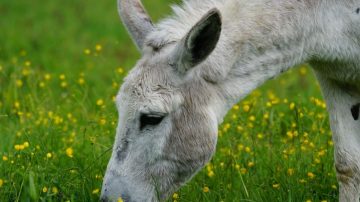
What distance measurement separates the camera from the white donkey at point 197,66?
4102 millimetres

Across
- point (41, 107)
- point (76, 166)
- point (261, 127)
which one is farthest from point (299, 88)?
point (76, 166)

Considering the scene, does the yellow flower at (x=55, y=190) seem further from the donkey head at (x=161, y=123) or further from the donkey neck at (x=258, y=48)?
the donkey neck at (x=258, y=48)

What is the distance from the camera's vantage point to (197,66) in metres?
4.16

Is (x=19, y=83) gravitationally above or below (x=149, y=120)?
below

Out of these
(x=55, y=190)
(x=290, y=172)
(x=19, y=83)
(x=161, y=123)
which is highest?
(x=161, y=123)

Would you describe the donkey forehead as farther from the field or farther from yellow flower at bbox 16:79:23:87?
yellow flower at bbox 16:79:23:87

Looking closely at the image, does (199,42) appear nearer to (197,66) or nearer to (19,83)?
(197,66)

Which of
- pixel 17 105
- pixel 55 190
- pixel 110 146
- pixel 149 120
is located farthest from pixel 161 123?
pixel 17 105

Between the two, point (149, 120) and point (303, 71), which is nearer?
point (149, 120)

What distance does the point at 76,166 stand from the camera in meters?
5.23

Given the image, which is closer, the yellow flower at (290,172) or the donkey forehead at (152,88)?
the donkey forehead at (152,88)

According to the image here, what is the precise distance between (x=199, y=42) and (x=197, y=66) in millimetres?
192

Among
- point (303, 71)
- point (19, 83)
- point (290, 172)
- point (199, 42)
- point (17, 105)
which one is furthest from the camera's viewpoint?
point (303, 71)

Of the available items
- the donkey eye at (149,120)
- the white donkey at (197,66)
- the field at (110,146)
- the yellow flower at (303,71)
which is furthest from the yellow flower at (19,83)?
the yellow flower at (303,71)
